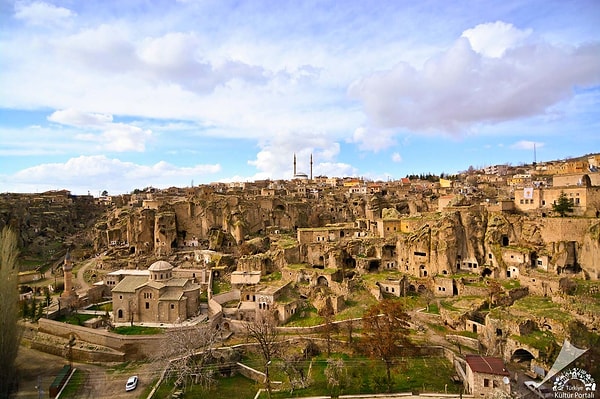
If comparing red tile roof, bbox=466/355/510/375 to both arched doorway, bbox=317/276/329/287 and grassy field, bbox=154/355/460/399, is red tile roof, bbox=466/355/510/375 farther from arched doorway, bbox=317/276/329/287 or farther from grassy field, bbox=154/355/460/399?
arched doorway, bbox=317/276/329/287

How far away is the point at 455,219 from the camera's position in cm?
3041

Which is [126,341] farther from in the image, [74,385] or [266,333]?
[266,333]

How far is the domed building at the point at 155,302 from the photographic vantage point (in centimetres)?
2788

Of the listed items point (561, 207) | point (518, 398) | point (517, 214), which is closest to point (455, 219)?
point (517, 214)

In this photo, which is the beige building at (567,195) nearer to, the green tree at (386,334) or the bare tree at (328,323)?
the green tree at (386,334)

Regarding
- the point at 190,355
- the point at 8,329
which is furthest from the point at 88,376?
the point at 190,355

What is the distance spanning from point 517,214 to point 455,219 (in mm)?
4952

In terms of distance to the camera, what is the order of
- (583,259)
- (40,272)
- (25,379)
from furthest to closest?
(40,272), (583,259), (25,379)

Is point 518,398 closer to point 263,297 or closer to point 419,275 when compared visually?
point 419,275

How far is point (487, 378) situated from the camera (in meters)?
17.8

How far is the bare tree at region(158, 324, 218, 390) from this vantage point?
21969 mm

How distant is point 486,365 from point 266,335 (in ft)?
39.5

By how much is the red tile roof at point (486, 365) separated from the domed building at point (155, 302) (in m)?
19.1

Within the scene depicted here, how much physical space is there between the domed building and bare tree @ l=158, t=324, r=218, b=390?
3070 millimetres
